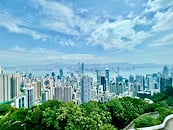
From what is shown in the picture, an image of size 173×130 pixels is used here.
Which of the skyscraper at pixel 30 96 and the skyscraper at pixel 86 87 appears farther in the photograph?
the skyscraper at pixel 86 87

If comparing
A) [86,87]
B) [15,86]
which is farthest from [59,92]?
[15,86]

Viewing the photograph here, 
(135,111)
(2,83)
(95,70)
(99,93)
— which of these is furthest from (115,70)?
(135,111)

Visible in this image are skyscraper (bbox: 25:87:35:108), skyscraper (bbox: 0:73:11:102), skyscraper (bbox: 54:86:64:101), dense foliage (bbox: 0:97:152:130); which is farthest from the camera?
skyscraper (bbox: 54:86:64:101)

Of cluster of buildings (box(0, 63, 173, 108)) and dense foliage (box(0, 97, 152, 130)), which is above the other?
dense foliage (box(0, 97, 152, 130))

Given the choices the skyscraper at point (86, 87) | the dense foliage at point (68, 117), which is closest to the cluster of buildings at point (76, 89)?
the skyscraper at point (86, 87)

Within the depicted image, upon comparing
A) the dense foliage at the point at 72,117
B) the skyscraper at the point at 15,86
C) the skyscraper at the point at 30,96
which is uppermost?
the dense foliage at the point at 72,117

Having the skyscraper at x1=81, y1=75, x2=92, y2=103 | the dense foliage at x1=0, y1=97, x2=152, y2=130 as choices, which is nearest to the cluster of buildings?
the skyscraper at x1=81, y1=75, x2=92, y2=103

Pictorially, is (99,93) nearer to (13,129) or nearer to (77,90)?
(77,90)

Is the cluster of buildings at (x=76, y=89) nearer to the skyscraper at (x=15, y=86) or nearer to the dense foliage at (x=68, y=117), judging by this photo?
the skyscraper at (x=15, y=86)

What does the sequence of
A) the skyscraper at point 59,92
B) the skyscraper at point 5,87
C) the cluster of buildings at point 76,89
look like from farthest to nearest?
the skyscraper at point 59,92, the cluster of buildings at point 76,89, the skyscraper at point 5,87

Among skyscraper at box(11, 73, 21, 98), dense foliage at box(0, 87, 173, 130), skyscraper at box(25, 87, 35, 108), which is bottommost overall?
skyscraper at box(25, 87, 35, 108)

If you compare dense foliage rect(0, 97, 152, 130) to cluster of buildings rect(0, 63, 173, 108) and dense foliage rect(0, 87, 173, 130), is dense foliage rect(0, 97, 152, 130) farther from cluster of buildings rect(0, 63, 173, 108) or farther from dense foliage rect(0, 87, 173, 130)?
cluster of buildings rect(0, 63, 173, 108)
